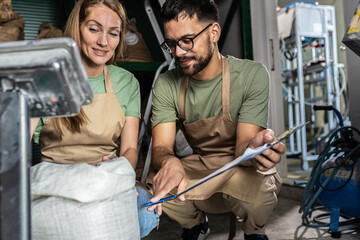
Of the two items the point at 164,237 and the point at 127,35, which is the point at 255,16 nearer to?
the point at 127,35

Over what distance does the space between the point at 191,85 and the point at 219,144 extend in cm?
32

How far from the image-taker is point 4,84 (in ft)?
1.69

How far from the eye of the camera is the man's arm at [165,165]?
3.93ft

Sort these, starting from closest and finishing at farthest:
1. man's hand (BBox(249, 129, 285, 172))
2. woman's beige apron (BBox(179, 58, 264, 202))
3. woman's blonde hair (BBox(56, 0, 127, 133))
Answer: man's hand (BBox(249, 129, 285, 172)) < woman's blonde hair (BBox(56, 0, 127, 133)) < woman's beige apron (BBox(179, 58, 264, 202))

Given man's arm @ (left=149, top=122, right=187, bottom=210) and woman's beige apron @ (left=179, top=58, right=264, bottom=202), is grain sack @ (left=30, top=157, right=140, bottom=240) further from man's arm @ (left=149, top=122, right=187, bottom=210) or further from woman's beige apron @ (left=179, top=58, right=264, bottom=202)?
woman's beige apron @ (left=179, top=58, right=264, bottom=202)

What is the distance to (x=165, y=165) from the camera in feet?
4.28

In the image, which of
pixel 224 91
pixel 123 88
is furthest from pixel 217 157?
pixel 123 88

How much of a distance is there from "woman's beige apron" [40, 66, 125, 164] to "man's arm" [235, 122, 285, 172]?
52 centimetres

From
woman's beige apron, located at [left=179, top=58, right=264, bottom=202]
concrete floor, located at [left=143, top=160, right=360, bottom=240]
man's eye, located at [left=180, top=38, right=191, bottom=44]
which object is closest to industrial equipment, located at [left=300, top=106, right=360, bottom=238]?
concrete floor, located at [left=143, top=160, right=360, bottom=240]

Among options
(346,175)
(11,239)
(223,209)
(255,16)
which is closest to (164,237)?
(223,209)

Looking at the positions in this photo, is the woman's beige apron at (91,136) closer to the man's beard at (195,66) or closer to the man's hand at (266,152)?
the man's beard at (195,66)

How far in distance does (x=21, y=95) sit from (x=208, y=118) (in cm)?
113

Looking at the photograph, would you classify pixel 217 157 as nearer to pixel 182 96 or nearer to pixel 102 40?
pixel 182 96

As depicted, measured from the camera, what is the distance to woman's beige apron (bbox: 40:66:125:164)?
4.42 ft
